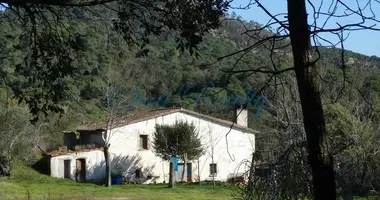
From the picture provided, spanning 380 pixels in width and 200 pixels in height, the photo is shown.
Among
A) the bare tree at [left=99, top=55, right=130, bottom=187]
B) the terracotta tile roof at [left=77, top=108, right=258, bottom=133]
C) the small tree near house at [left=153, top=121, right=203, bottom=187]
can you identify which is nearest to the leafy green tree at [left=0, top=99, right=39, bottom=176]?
the bare tree at [left=99, top=55, right=130, bottom=187]

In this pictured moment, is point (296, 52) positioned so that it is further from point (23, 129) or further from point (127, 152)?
point (127, 152)

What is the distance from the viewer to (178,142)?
127ft

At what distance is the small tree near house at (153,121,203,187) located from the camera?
3859 centimetres

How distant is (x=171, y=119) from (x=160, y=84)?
1800 centimetres

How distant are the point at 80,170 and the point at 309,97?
38.3 metres

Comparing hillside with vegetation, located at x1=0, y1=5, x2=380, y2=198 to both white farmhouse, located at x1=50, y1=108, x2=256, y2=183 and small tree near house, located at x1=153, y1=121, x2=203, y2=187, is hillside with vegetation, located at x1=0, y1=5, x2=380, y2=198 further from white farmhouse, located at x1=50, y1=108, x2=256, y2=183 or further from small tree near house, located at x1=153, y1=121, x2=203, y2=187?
small tree near house, located at x1=153, y1=121, x2=203, y2=187

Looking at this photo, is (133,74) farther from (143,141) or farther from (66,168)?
(66,168)

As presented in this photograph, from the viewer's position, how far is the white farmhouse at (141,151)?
3981 centimetres

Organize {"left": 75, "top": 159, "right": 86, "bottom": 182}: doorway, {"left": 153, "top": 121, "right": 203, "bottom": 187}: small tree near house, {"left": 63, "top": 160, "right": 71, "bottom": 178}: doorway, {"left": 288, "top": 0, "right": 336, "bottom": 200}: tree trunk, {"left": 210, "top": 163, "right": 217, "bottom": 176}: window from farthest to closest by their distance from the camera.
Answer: {"left": 210, "top": 163, "right": 217, "bottom": 176}: window → {"left": 75, "top": 159, "right": 86, "bottom": 182}: doorway → {"left": 63, "top": 160, "right": 71, "bottom": 178}: doorway → {"left": 153, "top": 121, "right": 203, "bottom": 187}: small tree near house → {"left": 288, "top": 0, "right": 336, "bottom": 200}: tree trunk

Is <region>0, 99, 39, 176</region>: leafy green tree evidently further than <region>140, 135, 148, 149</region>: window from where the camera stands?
No

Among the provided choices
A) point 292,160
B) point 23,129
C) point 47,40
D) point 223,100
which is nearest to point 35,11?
point 47,40

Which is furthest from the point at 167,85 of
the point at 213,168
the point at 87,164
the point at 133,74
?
the point at 87,164

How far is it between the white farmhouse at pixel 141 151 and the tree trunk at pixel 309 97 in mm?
36101

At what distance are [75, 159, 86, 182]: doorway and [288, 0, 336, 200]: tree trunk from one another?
37786mm
